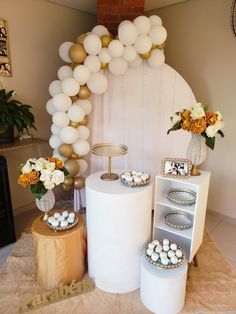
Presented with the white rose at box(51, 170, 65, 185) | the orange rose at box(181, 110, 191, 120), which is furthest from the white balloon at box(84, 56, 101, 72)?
the white rose at box(51, 170, 65, 185)

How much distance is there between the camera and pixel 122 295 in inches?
69.4

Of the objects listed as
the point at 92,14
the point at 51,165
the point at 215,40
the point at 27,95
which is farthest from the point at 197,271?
the point at 92,14

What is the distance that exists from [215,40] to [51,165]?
2143 millimetres

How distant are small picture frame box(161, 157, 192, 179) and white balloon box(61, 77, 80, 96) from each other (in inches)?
42.2

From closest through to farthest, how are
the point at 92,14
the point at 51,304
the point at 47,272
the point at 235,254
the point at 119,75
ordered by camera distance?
the point at 51,304
the point at 47,272
the point at 235,254
the point at 119,75
the point at 92,14

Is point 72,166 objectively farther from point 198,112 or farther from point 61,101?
point 198,112

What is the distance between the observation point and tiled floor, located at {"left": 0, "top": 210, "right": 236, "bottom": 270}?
223cm

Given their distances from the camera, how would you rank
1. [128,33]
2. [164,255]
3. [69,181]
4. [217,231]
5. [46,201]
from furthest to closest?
[217,231] < [69,181] < [128,33] < [46,201] < [164,255]

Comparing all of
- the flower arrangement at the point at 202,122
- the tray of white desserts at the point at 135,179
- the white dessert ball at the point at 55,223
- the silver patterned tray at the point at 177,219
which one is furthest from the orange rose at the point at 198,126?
the white dessert ball at the point at 55,223

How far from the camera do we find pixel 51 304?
5.50 feet

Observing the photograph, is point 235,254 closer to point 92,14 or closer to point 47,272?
point 47,272

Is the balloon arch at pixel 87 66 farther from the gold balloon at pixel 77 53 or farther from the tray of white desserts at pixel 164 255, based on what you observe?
the tray of white desserts at pixel 164 255

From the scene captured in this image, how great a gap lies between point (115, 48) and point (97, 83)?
346mm

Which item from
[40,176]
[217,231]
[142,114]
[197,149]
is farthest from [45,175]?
[217,231]
